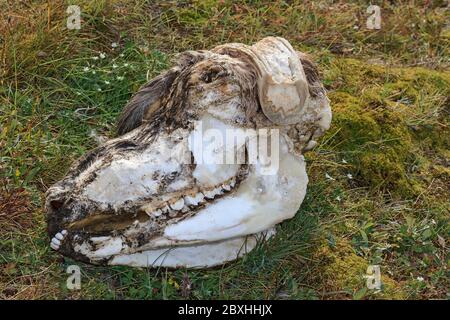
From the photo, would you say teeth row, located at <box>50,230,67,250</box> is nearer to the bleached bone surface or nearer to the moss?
the bleached bone surface

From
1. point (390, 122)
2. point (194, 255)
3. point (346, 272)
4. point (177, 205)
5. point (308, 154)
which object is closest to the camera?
point (177, 205)

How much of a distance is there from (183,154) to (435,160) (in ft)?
6.93

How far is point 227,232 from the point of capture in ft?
12.7

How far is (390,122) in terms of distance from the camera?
17.1 feet

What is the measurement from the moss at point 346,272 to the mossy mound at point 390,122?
2.26 ft

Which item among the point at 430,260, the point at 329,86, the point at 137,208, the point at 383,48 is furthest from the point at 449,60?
the point at 137,208

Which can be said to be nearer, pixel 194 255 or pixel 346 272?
pixel 194 255

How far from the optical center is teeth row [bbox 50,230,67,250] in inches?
150

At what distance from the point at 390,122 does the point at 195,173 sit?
1887mm

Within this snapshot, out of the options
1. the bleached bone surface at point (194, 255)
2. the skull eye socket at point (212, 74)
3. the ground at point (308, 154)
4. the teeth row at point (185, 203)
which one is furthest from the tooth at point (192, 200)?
the skull eye socket at point (212, 74)

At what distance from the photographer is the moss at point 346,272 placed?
4.12 metres

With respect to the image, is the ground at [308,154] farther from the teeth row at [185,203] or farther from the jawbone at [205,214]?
the teeth row at [185,203]

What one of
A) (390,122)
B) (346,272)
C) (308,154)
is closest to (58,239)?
(346,272)

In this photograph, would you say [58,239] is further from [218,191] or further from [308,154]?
[308,154]
